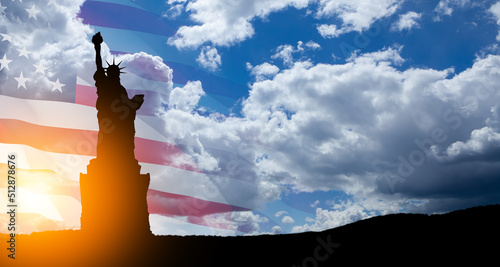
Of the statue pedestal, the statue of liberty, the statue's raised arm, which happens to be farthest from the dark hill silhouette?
the statue's raised arm

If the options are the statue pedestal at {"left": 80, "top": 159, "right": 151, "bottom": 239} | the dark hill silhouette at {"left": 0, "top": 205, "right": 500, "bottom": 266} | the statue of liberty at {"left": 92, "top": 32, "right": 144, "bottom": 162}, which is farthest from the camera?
the statue of liberty at {"left": 92, "top": 32, "right": 144, "bottom": 162}

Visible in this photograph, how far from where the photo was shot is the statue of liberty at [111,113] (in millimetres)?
29266

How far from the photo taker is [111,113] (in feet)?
96.5

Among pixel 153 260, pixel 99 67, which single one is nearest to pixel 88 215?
pixel 153 260

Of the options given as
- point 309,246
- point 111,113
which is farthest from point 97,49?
point 309,246

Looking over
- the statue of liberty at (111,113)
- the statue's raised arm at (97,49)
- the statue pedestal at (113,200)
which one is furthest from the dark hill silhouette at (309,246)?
the statue's raised arm at (97,49)

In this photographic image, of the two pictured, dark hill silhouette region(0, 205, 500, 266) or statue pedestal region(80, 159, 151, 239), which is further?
statue pedestal region(80, 159, 151, 239)

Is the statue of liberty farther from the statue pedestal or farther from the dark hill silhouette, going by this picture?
the dark hill silhouette

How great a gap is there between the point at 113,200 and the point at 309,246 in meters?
13.8

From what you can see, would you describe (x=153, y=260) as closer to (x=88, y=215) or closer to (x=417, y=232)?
(x=88, y=215)

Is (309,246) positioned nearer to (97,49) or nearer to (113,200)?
(113,200)

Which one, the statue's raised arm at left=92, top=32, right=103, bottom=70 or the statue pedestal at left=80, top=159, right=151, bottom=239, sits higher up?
the statue's raised arm at left=92, top=32, right=103, bottom=70

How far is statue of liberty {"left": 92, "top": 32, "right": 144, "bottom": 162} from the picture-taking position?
96.0 ft

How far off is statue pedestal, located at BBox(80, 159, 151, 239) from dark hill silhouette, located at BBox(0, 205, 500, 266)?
2.04ft
